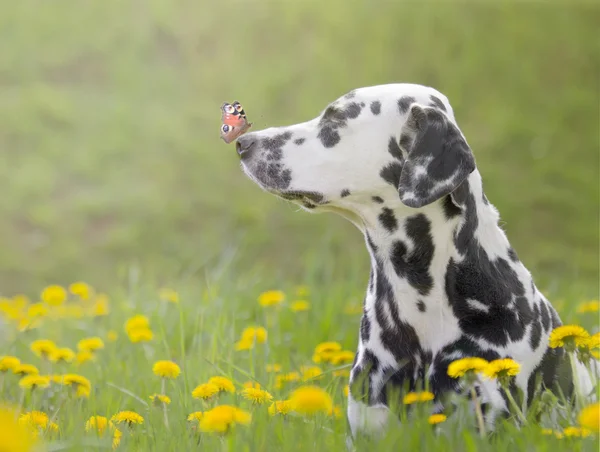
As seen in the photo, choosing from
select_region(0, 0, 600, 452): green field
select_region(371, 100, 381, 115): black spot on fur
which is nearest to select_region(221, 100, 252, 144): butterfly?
select_region(371, 100, 381, 115): black spot on fur

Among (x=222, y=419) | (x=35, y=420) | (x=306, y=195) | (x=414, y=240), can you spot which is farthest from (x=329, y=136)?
(x=35, y=420)

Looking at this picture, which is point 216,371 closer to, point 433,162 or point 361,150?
point 361,150

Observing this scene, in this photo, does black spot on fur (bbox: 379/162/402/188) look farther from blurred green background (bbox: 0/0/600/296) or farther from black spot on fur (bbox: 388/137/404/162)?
blurred green background (bbox: 0/0/600/296)

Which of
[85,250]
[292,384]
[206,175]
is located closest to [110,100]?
[206,175]

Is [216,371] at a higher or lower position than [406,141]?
lower

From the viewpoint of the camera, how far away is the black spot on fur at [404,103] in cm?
325

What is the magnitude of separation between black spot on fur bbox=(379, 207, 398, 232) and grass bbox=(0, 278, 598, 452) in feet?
2.18

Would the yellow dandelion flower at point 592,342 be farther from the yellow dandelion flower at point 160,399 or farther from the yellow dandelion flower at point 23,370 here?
the yellow dandelion flower at point 23,370

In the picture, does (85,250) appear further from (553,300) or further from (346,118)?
(346,118)

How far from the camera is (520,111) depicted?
33.7 ft

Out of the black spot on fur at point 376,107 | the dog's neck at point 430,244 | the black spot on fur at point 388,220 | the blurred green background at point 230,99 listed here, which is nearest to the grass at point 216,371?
the dog's neck at point 430,244

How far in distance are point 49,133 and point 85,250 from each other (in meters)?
2.08

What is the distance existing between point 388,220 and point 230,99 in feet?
23.8

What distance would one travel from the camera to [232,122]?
3.49 m
